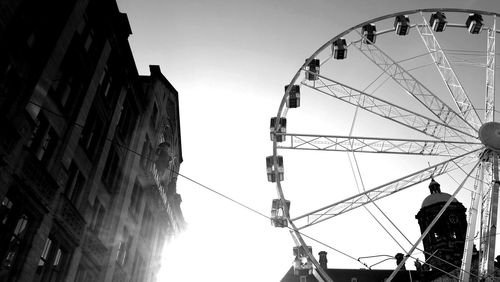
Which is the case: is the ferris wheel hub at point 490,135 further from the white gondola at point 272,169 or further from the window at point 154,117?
the window at point 154,117

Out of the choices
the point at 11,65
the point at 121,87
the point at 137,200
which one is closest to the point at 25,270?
the point at 11,65

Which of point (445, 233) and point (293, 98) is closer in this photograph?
point (293, 98)

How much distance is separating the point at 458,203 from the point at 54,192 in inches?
2843

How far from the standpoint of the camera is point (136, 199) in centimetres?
3303

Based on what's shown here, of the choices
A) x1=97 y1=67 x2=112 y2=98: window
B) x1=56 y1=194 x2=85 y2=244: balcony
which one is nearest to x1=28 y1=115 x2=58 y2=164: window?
x1=56 y1=194 x2=85 y2=244: balcony

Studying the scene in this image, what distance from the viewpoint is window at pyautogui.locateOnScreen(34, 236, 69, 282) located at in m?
19.2

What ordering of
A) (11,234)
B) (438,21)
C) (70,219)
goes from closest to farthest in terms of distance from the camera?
(11,234)
(70,219)
(438,21)

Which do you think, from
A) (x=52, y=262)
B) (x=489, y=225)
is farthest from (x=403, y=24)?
(x=52, y=262)

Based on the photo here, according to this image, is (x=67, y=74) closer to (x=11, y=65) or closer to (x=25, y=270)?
(x=11, y=65)

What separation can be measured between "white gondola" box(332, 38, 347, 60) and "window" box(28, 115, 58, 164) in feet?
62.2

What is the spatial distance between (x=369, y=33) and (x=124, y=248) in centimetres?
2385

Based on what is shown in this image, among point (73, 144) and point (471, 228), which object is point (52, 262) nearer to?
point (73, 144)

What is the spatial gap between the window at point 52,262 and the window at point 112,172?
615 cm

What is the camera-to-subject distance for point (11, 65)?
1634cm
